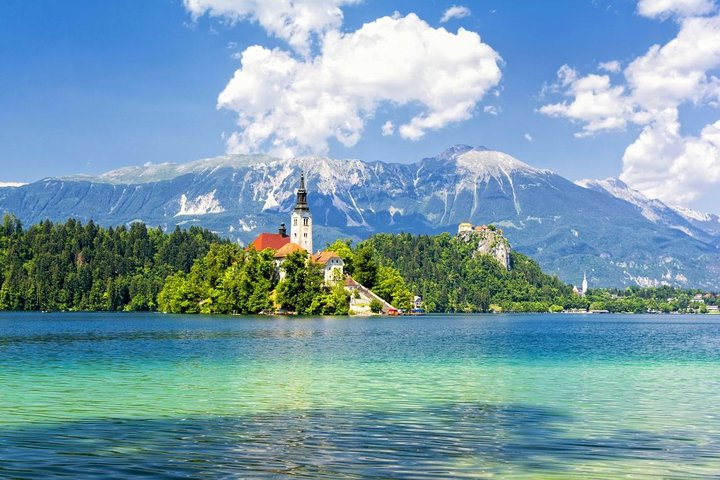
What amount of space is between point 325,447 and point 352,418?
5.88 metres

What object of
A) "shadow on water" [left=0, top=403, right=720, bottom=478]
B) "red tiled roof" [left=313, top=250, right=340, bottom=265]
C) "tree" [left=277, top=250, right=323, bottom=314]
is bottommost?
"shadow on water" [left=0, top=403, right=720, bottom=478]

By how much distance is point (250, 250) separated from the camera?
181250 mm

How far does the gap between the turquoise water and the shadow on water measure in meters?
0.07

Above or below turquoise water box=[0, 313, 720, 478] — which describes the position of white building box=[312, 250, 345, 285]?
above

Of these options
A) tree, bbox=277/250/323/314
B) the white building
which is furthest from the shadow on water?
the white building

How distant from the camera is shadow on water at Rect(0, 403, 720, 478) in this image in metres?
20.2

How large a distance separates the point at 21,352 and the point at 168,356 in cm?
1270

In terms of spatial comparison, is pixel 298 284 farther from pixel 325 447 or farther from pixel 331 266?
pixel 325 447

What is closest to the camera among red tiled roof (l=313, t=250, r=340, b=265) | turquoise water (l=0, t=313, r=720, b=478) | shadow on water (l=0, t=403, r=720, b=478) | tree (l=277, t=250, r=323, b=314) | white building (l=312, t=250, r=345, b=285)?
shadow on water (l=0, t=403, r=720, b=478)

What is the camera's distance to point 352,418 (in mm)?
29188

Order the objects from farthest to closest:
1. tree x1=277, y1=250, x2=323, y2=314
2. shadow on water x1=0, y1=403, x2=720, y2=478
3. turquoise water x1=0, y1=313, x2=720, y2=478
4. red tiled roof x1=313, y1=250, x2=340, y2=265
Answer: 1. red tiled roof x1=313, y1=250, x2=340, y2=265
2. tree x1=277, y1=250, x2=323, y2=314
3. turquoise water x1=0, y1=313, x2=720, y2=478
4. shadow on water x1=0, y1=403, x2=720, y2=478

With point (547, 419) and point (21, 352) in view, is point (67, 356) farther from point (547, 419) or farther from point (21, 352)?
Answer: point (547, 419)

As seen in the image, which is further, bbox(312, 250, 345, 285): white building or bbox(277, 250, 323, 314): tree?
bbox(312, 250, 345, 285): white building

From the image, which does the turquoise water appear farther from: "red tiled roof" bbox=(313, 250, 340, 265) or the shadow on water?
"red tiled roof" bbox=(313, 250, 340, 265)
